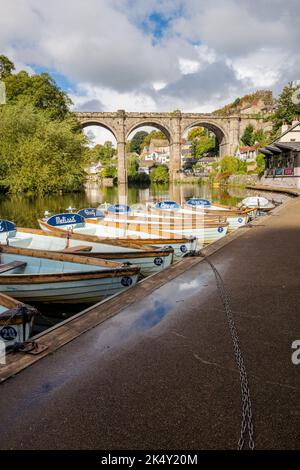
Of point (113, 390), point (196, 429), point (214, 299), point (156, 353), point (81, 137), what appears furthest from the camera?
point (81, 137)

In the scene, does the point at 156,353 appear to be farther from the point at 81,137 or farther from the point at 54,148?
the point at 81,137

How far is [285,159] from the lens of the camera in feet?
125

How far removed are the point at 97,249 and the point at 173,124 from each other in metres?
70.4

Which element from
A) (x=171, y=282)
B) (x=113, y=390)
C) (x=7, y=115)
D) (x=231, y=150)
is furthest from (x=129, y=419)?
(x=231, y=150)

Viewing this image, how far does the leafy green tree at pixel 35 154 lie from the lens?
27.4 meters

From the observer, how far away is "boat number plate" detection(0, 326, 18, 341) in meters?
4.47

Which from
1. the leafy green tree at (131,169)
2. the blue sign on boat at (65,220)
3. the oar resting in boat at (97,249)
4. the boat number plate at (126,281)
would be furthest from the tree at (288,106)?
the boat number plate at (126,281)

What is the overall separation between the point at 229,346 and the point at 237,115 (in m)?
80.6

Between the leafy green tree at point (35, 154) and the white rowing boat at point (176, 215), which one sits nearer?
the white rowing boat at point (176, 215)

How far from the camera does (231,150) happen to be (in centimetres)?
7588

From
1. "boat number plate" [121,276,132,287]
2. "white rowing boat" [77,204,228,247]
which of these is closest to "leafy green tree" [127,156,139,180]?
"white rowing boat" [77,204,228,247]

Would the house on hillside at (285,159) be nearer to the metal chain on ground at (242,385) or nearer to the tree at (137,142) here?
the metal chain on ground at (242,385)

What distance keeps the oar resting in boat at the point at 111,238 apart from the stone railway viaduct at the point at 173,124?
63.3 m

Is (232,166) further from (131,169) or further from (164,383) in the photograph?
(164,383)
